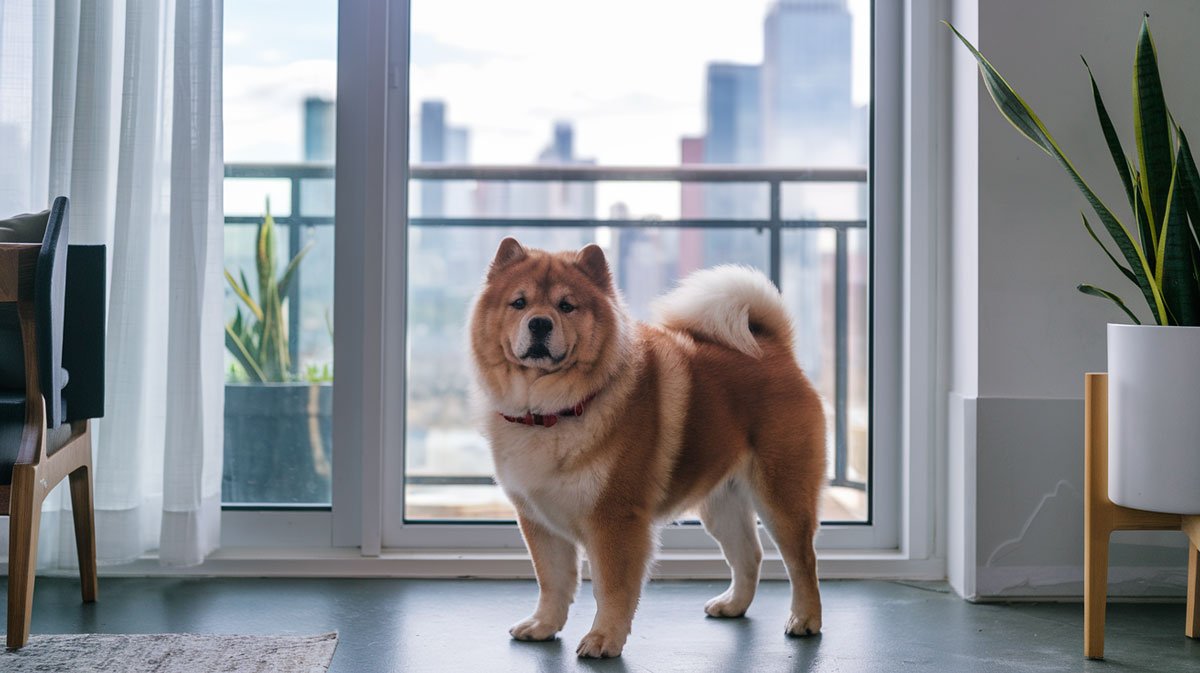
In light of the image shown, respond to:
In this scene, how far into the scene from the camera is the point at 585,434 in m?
1.94

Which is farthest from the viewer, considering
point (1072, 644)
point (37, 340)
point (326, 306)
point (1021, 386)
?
point (326, 306)

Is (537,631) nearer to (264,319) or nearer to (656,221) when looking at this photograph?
(264,319)

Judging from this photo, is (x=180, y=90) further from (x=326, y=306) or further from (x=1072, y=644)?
(x=1072, y=644)

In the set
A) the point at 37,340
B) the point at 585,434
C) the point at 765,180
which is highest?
the point at 765,180

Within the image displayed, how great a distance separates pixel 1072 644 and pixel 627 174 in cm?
177

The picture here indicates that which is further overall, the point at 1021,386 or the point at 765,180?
the point at 765,180

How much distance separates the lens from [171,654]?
1905 millimetres

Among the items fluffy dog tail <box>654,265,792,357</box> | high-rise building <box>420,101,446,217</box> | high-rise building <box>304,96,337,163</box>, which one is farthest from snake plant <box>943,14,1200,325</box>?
high-rise building <box>304,96,337,163</box>

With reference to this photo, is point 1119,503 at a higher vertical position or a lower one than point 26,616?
higher

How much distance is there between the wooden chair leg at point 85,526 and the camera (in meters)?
2.25

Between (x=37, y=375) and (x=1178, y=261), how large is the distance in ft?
7.01

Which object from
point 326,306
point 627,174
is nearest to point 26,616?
point 326,306

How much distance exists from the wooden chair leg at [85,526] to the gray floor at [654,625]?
0.17 ft

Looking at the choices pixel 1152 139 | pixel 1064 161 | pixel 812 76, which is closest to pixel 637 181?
pixel 812 76
